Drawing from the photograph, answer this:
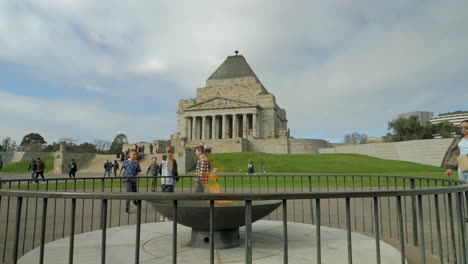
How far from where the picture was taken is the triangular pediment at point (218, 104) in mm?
Answer: 76125

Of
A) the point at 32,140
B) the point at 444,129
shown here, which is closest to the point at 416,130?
the point at 444,129

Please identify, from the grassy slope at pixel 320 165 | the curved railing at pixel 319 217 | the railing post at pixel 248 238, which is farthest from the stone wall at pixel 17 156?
the railing post at pixel 248 238

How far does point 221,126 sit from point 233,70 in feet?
60.5

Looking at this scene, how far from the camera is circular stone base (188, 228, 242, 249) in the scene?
561 centimetres

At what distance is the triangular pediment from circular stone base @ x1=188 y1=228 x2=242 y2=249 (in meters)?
70.4

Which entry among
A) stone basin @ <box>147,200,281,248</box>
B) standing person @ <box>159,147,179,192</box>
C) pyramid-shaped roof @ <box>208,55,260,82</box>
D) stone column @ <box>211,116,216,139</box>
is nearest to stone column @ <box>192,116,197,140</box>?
stone column @ <box>211,116,216,139</box>

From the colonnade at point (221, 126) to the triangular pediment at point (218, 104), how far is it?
2.19 metres

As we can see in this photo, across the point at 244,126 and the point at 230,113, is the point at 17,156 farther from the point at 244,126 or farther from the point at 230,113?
the point at 244,126

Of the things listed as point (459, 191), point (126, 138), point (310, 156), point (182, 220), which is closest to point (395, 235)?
point (459, 191)

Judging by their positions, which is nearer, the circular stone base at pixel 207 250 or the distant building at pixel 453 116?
the circular stone base at pixel 207 250

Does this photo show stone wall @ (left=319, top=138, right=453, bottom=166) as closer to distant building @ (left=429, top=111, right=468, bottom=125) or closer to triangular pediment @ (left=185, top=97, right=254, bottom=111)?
triangular pediment @ (left=185, top=97, right=254, bottom=111)

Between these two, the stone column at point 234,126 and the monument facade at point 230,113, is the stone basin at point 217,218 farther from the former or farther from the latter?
the stone column at point 234,126

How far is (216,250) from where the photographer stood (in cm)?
546

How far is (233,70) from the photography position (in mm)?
90688
